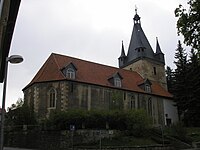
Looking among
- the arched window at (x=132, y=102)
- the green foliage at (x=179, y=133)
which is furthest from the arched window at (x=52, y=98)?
the green foliage at (x=179, y=133)

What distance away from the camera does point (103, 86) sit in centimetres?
Answer: 4194

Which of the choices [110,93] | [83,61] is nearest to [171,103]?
[110,93]

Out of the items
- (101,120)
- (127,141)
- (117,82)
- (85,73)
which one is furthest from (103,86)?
(127,141)

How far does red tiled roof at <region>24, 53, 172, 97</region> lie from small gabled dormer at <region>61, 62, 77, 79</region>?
1.60 ft

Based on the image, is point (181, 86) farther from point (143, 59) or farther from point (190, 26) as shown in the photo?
point (190, 26)

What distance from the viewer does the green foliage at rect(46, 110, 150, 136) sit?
31.9 metres

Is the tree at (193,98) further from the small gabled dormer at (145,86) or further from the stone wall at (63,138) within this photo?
the stone wall at (63,138)

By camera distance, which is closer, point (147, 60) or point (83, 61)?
point (83, 61)

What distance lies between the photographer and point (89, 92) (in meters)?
40.2

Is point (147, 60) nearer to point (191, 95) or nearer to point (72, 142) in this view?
point (191, 95)

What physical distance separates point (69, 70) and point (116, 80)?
28.1ft

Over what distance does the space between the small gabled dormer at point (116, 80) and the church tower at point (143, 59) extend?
9.12 m

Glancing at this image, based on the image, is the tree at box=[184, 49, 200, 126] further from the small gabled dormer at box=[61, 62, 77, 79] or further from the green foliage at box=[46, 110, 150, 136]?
the small gabled dormer at box=[61, 62, 77, 79]

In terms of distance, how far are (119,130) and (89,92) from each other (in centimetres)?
906
